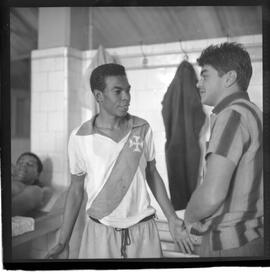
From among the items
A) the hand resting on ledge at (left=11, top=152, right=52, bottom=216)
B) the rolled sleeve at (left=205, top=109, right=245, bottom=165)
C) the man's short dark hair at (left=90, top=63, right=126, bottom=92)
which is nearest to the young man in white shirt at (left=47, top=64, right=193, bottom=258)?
the man's short dark hair at (left=90, top=63, right=126, bottom=92)

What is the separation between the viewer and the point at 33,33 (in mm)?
1216

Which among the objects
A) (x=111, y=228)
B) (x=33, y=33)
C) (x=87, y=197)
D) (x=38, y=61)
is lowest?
(x=111, y=228)

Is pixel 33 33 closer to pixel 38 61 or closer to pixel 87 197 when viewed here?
pixel 38 61

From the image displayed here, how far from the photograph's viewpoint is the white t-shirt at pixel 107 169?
3.91 feet

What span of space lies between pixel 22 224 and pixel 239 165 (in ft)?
2.60

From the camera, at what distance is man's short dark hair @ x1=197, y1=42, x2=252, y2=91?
3.92ft

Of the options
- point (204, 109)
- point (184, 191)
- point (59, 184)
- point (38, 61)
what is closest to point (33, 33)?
point (38, 61)

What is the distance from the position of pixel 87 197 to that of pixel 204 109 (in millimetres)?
518

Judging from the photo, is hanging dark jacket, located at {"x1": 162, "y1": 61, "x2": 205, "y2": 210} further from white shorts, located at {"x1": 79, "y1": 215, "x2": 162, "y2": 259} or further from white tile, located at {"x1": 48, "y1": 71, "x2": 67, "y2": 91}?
white tile, located at {"x1": 48, "y1": 71, "x2": 67, "y2": 91}

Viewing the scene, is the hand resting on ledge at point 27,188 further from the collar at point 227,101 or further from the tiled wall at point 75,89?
the collar at point 227,101

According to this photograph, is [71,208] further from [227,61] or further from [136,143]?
[227,61]

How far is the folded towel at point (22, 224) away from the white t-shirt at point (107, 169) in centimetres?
21

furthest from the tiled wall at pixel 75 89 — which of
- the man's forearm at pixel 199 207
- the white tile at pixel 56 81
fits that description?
the man's forearm at pixel 199 207

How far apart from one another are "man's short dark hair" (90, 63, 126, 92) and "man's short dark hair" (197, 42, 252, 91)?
28 centimetres
